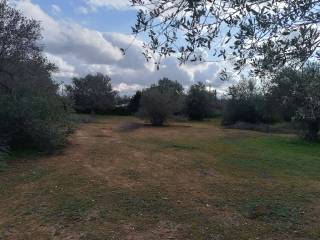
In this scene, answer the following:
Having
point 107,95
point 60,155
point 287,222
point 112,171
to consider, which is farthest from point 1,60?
point 107,95

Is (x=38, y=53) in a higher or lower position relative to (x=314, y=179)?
higher

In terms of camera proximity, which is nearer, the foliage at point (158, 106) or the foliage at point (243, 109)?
the foliage at point (158, 106)

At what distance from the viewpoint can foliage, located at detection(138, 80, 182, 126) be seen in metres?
42.5

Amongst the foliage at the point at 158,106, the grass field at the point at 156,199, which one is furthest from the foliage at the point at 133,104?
the grass field at the point at 156,199

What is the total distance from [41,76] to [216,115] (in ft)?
156

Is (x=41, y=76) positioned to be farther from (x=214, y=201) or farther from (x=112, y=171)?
(x=214, y=201)

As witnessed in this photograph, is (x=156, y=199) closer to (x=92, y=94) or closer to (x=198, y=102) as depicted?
(x=198, y=102)

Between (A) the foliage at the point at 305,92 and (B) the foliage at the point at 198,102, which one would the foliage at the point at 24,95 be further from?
(B) the foliage at the point at 198,102

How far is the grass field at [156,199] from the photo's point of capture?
260 inches

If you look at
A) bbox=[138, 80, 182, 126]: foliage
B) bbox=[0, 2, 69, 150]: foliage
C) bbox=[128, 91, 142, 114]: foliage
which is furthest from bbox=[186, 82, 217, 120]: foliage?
bbox=[0, 2, 69, 150]: foliage

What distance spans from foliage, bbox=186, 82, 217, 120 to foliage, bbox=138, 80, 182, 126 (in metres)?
14.2

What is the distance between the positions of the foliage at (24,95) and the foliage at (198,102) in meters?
41.3

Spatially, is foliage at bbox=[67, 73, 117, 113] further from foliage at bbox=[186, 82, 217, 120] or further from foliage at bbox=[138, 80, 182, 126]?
foliage at bbox=[138, 80, 182, 126]

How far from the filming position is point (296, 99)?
351 centimetres
